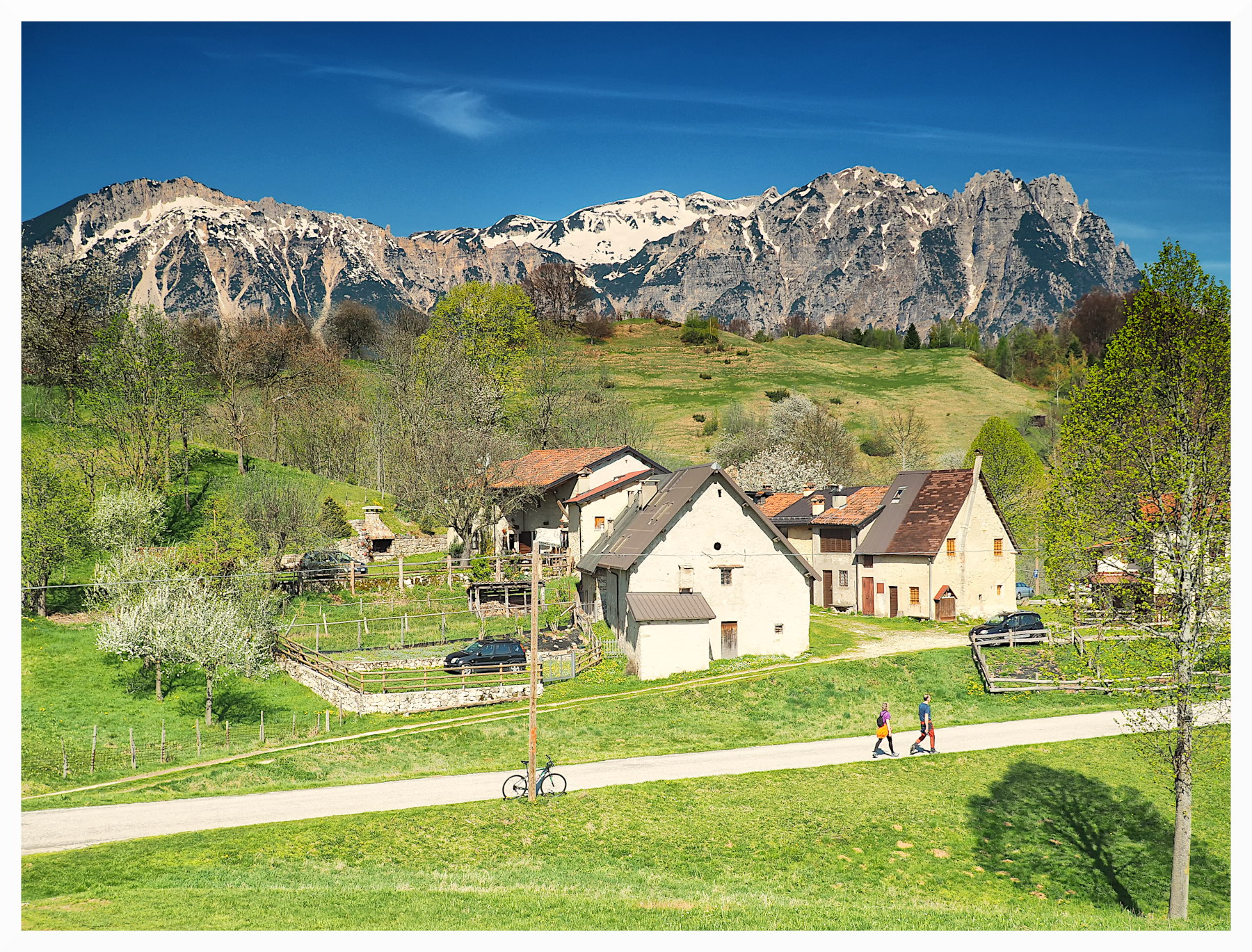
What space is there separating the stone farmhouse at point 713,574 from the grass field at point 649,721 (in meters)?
1.61

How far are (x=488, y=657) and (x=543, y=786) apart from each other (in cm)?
1390

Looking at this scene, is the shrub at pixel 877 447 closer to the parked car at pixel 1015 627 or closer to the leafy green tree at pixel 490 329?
the leafy green tree at pixel 490 329

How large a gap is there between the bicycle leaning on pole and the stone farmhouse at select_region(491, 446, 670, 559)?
27.0 meters

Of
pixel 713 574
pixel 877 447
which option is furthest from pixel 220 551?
pixel 877 447

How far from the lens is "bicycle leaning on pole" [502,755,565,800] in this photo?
2402 centimetres

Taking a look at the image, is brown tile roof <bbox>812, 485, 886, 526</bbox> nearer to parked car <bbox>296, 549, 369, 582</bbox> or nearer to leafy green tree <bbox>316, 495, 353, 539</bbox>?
parked car <bbox>296, 549, 369, 582</bbox>

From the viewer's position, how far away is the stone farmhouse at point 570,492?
55562mm

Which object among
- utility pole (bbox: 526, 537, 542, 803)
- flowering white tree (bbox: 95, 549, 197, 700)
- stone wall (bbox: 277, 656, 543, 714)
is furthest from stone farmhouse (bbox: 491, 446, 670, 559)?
utility pole (bbox: 526, 537, 542, 803)

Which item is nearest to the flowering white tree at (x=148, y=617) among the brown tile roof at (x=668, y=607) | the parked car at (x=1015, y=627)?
the brown tile roof at (x=668, y=607)

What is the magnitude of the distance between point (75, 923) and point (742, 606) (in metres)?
31.5

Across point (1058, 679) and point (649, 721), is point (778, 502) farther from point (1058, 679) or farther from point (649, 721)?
point (1058, 679)

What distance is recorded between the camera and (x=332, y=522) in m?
58.7

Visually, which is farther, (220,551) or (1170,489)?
(220,551)

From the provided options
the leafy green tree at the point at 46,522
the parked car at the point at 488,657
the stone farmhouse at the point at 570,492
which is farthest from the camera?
the stone farmhouse at the point at 570,492
